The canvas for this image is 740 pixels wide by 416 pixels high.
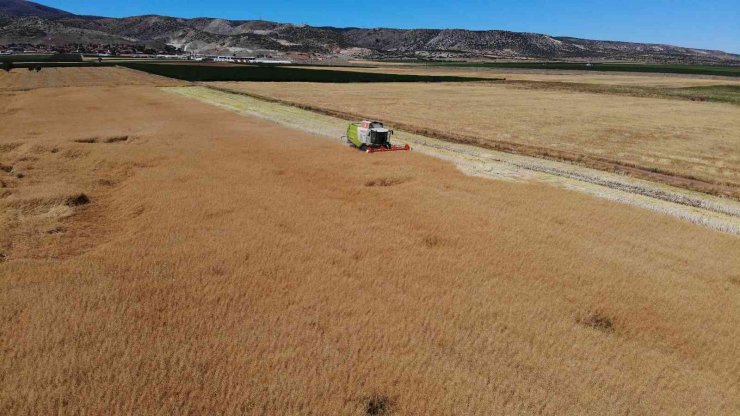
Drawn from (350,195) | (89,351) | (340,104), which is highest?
(340,104)

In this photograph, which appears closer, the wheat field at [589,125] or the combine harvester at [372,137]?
the combine harvester at [372,137]

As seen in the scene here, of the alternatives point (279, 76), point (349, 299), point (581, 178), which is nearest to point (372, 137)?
point (581, 178)

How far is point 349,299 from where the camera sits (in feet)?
34.2

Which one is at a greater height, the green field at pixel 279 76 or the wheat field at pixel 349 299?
the green field at pixel 279 76

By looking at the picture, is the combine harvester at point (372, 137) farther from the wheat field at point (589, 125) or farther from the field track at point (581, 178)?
the wheat field at point (589, 125)

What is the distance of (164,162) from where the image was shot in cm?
2156

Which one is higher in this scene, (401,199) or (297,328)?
(401,199)

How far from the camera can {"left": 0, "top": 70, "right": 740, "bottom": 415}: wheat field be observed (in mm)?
7633

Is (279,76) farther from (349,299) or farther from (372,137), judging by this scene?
(349,299)

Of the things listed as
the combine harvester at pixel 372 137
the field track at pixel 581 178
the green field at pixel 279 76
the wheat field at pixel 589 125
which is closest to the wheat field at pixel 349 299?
the field track at pixel 581 178

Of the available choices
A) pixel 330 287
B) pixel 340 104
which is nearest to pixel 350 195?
pixel 330 287

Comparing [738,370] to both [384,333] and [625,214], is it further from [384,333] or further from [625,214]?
[625,214]

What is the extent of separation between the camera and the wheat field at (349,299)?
301 inches

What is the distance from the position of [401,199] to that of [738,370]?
11278mm
